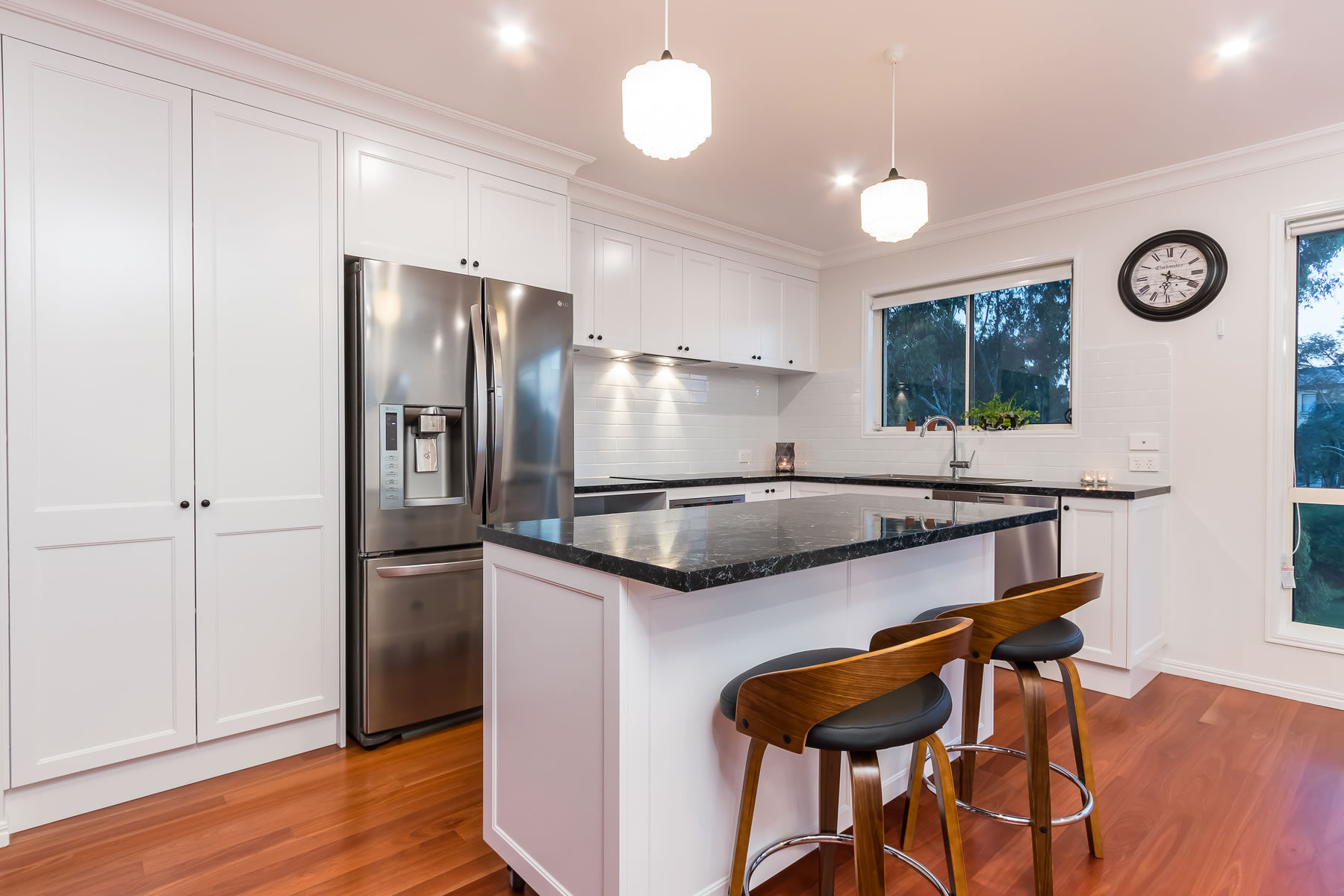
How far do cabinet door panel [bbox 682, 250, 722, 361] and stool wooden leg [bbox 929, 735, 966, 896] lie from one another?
312cm

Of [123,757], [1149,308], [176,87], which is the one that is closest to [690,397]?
[1149,308]

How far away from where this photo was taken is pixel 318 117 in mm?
2545

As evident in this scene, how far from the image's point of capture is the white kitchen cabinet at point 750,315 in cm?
446

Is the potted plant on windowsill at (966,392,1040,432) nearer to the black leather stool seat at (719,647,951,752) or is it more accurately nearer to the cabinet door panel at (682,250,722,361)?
the cabinet door panel at (682,250,722,361)

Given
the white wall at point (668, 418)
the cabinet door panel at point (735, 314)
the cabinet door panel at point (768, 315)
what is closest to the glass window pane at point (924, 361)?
the cabinet door panel at point (768, 315)

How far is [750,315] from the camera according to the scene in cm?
462

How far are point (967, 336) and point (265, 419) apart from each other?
3979mm

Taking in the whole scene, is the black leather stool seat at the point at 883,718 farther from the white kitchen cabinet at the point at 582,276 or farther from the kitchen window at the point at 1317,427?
the kitchen window at the point at 1317,427

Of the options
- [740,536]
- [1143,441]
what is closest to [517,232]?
[740,536]

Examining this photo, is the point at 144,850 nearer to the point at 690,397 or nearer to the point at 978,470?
the point at 690,397

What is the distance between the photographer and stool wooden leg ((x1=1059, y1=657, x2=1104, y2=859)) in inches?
71.5

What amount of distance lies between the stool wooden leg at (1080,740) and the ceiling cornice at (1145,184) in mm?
2863

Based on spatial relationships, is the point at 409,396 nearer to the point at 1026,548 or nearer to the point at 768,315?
the point at 768,315

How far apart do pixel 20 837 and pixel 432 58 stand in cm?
281
